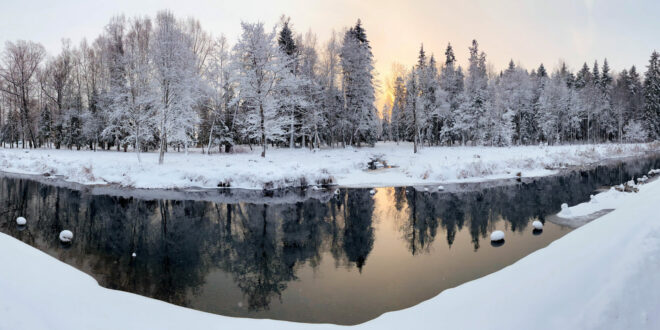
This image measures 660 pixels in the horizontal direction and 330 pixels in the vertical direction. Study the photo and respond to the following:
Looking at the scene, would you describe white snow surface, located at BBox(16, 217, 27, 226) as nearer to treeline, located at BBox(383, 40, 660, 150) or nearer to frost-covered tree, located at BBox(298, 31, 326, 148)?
frost-covered tree, located at BBox(298, 31, 326, 148)

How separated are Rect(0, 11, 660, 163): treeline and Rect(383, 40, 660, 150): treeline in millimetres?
236

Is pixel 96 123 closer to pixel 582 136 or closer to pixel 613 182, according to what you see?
pixel 613 182

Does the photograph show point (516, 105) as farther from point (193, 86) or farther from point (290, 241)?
point (290, 241)

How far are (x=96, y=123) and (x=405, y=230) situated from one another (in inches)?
1776

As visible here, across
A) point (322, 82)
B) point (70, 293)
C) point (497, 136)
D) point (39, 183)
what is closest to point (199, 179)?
point (39, 183)

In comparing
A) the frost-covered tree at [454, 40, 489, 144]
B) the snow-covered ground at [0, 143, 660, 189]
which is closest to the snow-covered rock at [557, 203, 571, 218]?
the snow-covered ground at [0, 143, 660, 189]

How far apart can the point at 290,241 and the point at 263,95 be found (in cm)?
2082

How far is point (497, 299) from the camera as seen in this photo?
4566mm

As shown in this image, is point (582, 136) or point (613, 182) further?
point (582, 136)

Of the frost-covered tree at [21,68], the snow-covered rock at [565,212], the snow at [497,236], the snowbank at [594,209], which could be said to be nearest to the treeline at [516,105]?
the snowbank at [594,209]

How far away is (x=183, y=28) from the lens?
121ft

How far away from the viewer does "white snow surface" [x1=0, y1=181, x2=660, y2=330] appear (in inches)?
127

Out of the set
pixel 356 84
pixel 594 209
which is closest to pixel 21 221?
pixel 594 209

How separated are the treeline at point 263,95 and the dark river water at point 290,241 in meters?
12.5
